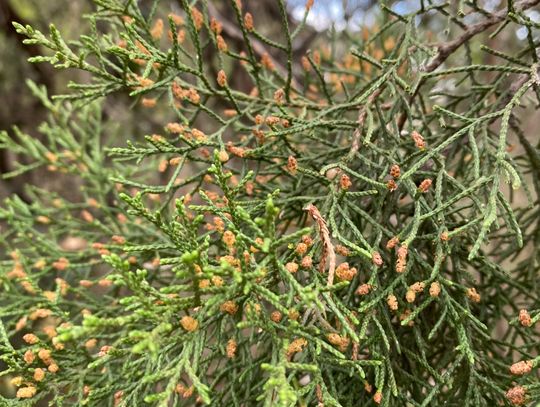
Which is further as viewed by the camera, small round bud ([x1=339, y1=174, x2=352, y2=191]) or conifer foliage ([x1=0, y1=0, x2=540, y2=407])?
small round bud ([x1=339, y1=174, x2=352, y2=191])

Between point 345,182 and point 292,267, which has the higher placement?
point 345,182

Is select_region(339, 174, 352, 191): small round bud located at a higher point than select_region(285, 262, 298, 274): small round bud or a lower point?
higher

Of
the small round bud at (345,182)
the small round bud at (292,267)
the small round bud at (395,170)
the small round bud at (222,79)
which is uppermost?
the small round bud at (222,79)

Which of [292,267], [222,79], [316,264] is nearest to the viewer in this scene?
[292,267]

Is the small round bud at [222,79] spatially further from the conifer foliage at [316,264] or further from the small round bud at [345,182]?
the small round bud at [345,182]

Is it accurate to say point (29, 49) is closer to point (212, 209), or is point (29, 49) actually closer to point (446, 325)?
point (212, 209)

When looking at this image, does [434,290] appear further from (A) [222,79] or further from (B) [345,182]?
(A) [222,79]

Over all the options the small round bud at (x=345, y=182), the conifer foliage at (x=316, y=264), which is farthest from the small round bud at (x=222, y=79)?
the small round bud at (x=345, y=182)

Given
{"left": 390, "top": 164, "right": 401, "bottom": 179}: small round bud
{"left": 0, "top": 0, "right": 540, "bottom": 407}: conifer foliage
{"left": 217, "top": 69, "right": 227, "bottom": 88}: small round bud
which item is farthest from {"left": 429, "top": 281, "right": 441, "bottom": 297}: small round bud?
{"left": 217, "top": 69, "right": 227, "bottom": 88}: small round bud

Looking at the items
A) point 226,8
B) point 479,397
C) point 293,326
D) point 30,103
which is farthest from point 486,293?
point 30,103

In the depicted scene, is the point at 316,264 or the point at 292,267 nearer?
the point at 292,267

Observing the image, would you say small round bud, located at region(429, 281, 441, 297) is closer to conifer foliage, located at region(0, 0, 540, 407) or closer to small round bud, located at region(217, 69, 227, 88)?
conifer foliage, located at region(0, 0, 540, 407)

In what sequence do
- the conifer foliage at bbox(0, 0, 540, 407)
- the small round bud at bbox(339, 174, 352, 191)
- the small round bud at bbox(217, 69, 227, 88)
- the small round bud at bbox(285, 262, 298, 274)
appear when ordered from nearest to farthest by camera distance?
the conifer foliage at bbox(0, 0, 540, 407) → the small round bud at bbox(285, 262, 298, 274) → the small round bud at bbox(339, 174, 352, 191) → the small round bud at bbox(217, 69, 227, 88)

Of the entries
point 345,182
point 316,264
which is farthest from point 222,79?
point 316,264
